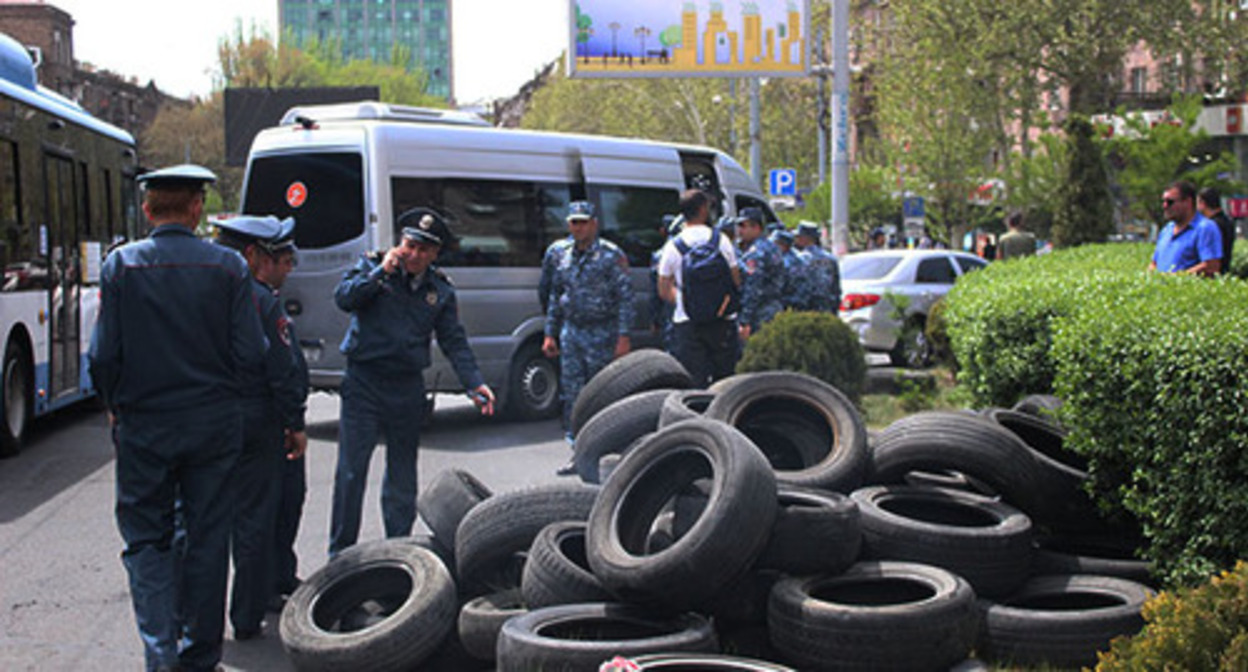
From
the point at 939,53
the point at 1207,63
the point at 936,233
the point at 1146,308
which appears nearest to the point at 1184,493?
the point at 1146,308

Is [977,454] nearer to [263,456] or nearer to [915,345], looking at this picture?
[263,456]

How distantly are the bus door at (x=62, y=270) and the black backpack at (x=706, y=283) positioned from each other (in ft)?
19.2

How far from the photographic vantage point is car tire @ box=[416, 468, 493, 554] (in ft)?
20.4

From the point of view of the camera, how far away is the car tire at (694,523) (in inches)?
195

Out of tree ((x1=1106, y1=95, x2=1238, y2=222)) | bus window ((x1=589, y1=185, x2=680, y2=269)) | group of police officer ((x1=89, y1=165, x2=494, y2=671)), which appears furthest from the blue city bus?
tree ((x1=1106, y1=95, x2=1238, y2=222))

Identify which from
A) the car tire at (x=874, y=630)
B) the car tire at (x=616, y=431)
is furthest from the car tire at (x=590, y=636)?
the car tire at (x=616, y=431)

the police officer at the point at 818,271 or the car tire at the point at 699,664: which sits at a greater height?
the police officer at the point at 818,271

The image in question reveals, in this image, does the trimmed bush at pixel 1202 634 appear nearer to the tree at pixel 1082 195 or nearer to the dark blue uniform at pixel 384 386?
the dark blue uniform at pixel 384 386

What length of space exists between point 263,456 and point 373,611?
2.70 feet

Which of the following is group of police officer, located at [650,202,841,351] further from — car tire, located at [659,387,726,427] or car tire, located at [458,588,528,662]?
car tire, located at [458,588,528,662]

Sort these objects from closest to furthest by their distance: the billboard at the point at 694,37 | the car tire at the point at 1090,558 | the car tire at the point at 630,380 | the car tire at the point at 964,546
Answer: the car tire at the point at 964,546
the car tire at the point at 1090,558
the car tire at the point at 630,380
the billboard at the point at 694,37

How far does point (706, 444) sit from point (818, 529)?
595mm

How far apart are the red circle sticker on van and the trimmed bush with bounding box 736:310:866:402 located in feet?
13.5

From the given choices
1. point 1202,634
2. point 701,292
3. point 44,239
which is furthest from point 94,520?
point 1202,634
